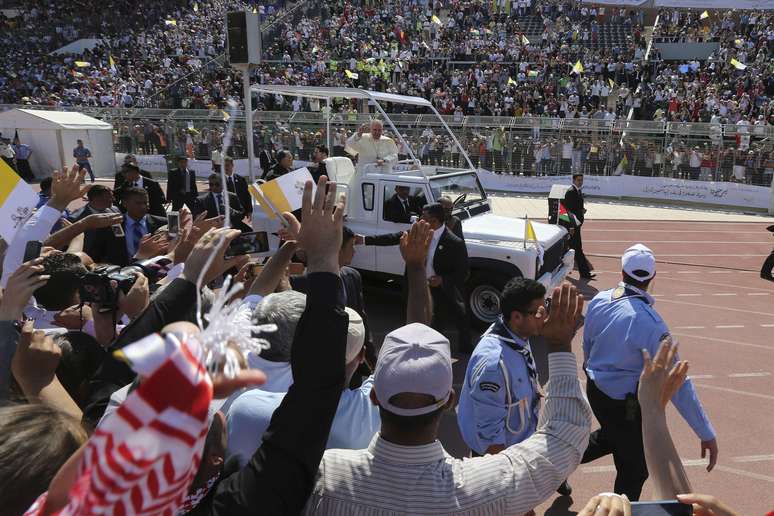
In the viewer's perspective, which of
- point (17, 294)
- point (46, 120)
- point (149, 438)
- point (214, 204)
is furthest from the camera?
point (46, 120)

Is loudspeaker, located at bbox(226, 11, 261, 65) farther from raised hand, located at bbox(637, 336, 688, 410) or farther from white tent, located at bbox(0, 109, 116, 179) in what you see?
white tent, located at bbox(0, 109, 116, 179)

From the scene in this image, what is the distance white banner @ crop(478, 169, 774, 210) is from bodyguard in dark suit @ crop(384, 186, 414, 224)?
1298 centimetres

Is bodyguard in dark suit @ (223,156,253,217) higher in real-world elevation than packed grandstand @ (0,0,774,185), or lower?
lower

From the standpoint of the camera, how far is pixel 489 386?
2982 millimetres

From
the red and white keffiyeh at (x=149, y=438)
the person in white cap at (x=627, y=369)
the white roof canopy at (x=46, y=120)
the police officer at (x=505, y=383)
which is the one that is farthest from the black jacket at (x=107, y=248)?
the white roof canopy at (x=46, y=120)

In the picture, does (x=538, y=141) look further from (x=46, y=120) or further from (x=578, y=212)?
(x=46, y=120)

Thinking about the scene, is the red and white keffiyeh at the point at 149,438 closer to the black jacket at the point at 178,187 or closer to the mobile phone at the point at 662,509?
the mobile phone at the point at 662,509

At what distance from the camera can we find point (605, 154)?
19.6 meters

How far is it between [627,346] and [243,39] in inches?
259

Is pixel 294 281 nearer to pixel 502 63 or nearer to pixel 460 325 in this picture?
pixel 460 325

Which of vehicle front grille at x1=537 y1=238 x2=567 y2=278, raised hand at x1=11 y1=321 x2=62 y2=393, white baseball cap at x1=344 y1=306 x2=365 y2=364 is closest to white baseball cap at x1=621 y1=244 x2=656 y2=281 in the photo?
white baseball cap at x1=344 y1=306 x2=365 y2=364

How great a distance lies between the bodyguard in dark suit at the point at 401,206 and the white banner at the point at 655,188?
1298 cm

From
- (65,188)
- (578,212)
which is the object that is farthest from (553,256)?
(65,188)

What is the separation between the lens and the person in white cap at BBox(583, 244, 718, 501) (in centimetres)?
344
